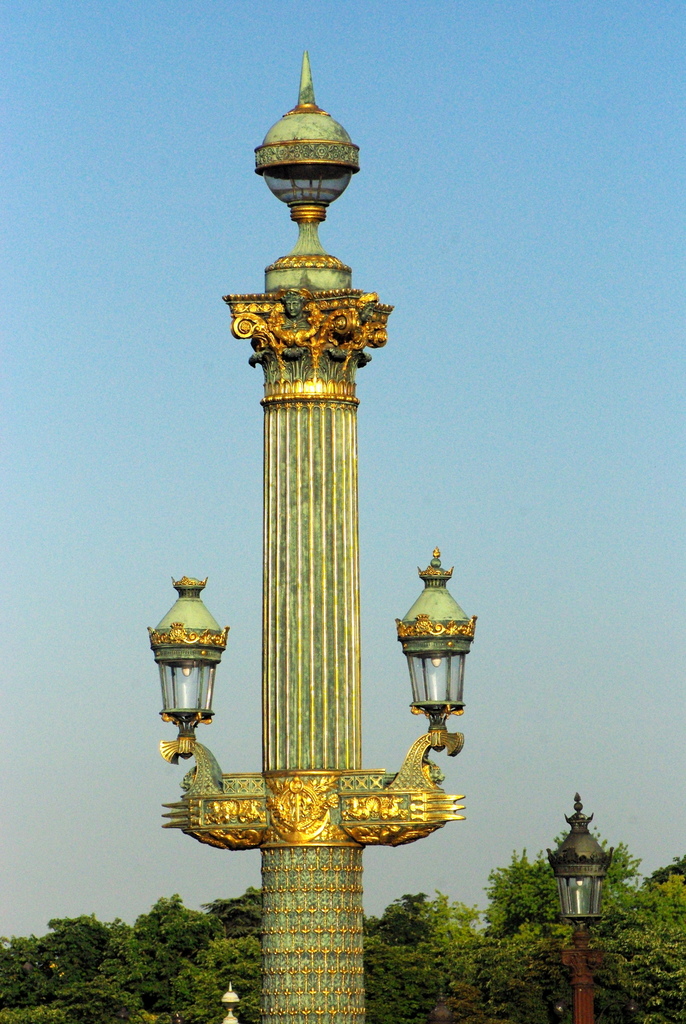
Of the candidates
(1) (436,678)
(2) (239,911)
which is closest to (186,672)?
(1) (436,678)

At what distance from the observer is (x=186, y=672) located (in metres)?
24.8

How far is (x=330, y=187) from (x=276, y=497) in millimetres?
2993

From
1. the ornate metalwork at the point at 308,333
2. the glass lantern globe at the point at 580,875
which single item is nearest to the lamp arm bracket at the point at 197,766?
the ornate metalwork at the point at 308,333

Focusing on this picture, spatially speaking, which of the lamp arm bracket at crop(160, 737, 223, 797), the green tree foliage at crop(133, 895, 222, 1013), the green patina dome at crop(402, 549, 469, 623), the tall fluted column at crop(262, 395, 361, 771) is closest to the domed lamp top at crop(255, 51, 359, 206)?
the tall fluted column at crop(262, 395, 361, 771)

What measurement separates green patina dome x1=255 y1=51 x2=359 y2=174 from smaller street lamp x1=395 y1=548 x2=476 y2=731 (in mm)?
4165

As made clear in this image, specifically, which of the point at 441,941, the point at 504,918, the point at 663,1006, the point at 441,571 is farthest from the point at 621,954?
the point at 441,571

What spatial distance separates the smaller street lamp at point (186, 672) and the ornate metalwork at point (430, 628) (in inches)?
66.3

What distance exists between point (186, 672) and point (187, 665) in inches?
2.5

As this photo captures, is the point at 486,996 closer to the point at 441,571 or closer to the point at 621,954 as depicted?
the point at 621,954

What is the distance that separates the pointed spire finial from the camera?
1004 inches

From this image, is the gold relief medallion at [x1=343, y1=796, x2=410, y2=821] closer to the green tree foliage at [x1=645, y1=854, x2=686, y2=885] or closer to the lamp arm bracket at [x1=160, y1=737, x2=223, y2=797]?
the lamp arm bracket at [x1=160, y1=737, x2=223, y2=797]

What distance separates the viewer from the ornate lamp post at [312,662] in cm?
2377

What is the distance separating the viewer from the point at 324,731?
78.5 ft

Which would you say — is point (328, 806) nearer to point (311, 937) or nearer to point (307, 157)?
point (311, 937)
